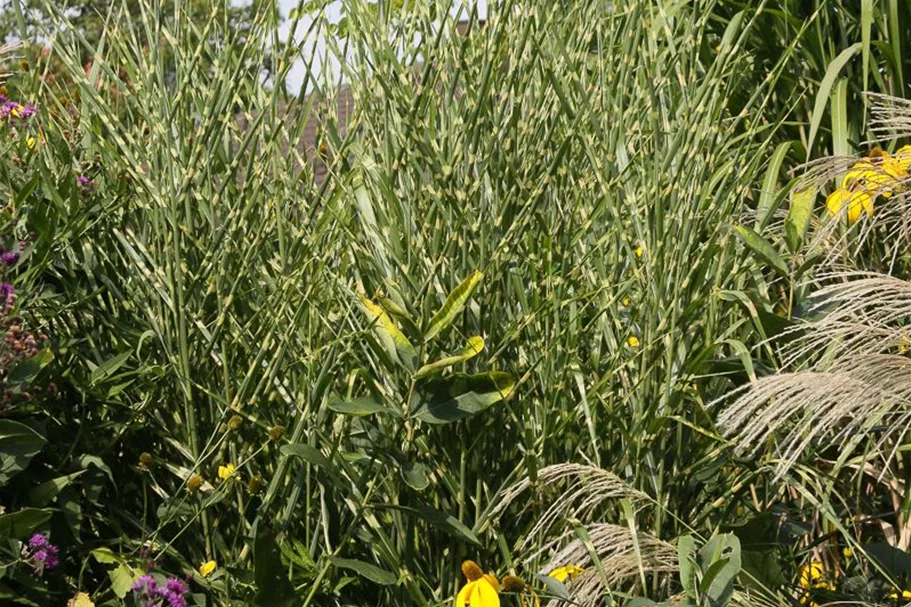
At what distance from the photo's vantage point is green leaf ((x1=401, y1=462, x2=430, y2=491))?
5.77 feet

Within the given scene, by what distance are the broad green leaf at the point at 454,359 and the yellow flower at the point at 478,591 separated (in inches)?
10.4

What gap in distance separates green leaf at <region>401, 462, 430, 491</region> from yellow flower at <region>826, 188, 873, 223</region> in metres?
0.73

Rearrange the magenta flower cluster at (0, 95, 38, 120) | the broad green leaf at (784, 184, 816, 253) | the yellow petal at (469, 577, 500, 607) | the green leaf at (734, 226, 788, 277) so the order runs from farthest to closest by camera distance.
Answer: the magenta flower cluster at (0, 95, 38, 120)
the broad green leaf at (784, 184, 816, 253)
the green leaf at (734, 226, 788, 277)
the yellow petal at (469, 577, 500, 607)

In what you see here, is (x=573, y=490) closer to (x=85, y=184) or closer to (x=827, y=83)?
(x=85, y=184)

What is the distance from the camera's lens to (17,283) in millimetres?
2045

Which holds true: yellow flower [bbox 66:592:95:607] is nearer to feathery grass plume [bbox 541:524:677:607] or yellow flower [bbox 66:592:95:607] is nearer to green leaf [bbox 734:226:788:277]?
feathery grass plume [bbox 541:524:677:607]

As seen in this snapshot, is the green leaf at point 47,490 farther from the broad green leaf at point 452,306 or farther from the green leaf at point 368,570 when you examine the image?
the broad green leaf at point 452,306

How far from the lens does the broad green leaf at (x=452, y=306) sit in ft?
5.78

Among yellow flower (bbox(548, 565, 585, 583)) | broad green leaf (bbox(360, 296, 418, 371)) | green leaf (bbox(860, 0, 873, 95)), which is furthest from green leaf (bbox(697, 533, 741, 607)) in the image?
green leaf (bbox(860, 0, 873, 95))

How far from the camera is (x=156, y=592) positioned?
5.96ft

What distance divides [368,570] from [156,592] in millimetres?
306

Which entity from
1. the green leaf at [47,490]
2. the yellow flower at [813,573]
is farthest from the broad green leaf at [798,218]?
the green leaf at [47,490]

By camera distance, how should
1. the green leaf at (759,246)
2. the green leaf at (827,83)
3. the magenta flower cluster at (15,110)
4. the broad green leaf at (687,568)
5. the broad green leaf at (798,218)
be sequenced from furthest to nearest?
the green leaf at (827,83)
the magenta flower cluster at (15,110)
the broad green leaf at (798,218)
the green leaf at (759,246)
the broad green leaf at (687,568)

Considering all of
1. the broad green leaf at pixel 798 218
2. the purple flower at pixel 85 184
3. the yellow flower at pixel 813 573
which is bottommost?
the yellow flower at pixel 813 573
